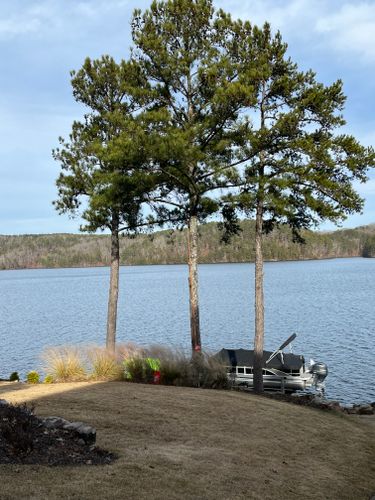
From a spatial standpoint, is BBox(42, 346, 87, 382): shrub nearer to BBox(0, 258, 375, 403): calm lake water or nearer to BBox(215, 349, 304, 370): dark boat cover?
BBox(215, 349, 304, 370): dark boat cover

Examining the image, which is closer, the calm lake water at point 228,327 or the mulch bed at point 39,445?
the mulch bed at point 39,445

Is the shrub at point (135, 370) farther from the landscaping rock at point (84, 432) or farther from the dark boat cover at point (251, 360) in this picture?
the dark boat cover at point (251, 360)

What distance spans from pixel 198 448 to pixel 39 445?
284 cm

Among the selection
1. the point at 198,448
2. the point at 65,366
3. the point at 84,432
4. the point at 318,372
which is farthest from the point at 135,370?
the point at 318,372

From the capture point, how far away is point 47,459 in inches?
290

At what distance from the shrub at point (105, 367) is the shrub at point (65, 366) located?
38 cm

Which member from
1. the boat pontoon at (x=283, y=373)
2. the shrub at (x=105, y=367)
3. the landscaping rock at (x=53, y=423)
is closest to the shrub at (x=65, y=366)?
the shrub at (x=105, y=367)

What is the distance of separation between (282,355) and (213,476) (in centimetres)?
1956

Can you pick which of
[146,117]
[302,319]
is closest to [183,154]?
[146,117]

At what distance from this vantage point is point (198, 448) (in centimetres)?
926

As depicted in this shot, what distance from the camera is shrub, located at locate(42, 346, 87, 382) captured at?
55.8ft

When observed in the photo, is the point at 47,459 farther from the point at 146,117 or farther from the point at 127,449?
the point at 146,117

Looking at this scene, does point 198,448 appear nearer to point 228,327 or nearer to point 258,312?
point 258,312

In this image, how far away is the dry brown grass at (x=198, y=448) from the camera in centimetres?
692
